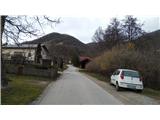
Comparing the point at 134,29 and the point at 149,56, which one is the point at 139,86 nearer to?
the point at 149,56

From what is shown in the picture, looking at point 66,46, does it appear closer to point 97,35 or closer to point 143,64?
point 97,35

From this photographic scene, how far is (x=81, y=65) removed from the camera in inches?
3681

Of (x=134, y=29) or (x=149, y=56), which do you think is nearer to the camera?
(x=149, y=56)

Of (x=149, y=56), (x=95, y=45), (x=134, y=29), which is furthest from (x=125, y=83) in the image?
(x=95, y=45)

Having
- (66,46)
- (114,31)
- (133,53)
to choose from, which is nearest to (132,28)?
(114,31)

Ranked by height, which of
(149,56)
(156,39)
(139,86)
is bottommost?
(139,86)

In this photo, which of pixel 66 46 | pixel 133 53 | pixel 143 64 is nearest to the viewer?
pixel 143 64

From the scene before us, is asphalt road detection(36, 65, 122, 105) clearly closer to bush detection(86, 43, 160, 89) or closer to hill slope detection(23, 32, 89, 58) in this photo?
bush detection(86, 43, 160, 89)

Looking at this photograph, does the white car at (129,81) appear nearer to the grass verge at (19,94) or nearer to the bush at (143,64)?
the grass verge at (19,94)

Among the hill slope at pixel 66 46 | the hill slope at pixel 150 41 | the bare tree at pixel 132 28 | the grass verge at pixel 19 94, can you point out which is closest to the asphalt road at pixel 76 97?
the grass verge at pixel 19 94

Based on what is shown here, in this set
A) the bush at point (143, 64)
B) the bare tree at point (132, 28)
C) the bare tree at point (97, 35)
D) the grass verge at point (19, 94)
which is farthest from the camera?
the bare tree at point (97, 35)

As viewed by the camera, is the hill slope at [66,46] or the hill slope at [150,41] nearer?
the hill slope at [150,41]

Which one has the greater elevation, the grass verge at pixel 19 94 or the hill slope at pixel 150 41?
the hill slope at pixel 150 41

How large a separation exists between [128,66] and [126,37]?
2018 cm
